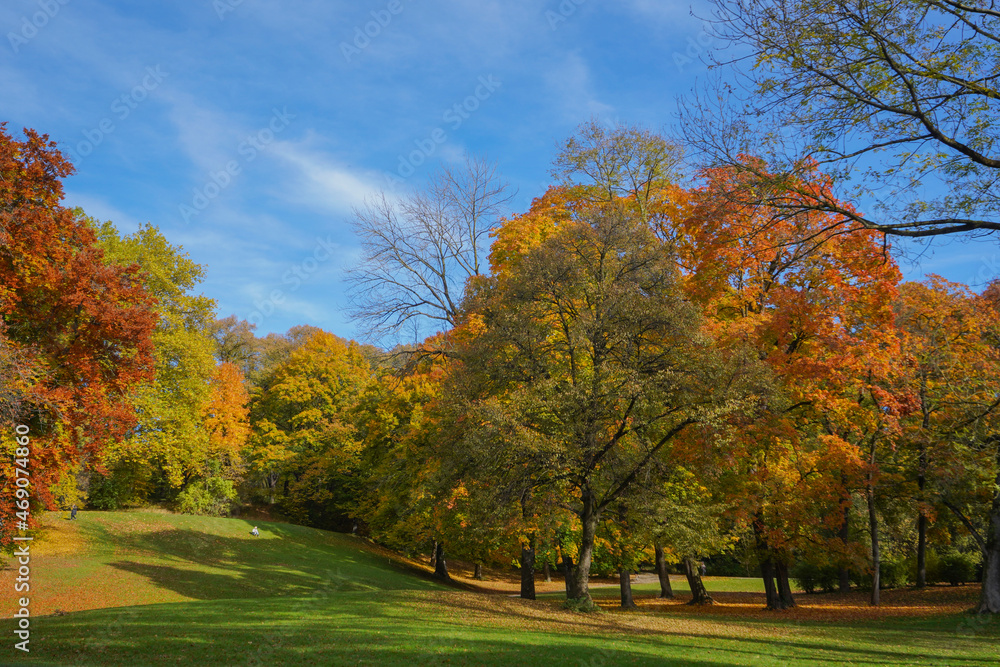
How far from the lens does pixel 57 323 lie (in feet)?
45.5

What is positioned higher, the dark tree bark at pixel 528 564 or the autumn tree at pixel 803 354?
the autumn tree at pixel 803 354

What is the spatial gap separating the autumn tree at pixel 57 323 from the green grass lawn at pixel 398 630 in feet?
11.5

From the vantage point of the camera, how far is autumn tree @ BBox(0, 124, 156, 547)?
1241 centimetres

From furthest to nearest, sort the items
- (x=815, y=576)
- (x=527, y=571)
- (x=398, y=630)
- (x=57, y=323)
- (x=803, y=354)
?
(x=815, y=576)
(x=527, y=571)
(x=803, y=354)
(x=57, y=323)
(x=398, y=630)

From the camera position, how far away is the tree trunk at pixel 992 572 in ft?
53.2

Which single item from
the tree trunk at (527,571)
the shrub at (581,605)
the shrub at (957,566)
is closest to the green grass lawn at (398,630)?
the shrub at (581,605)

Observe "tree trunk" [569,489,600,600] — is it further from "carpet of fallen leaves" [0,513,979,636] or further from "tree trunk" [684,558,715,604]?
"tree trunk" [684,558,715,604]

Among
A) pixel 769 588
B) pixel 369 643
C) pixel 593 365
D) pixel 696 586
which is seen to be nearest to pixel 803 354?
pixel 593 365

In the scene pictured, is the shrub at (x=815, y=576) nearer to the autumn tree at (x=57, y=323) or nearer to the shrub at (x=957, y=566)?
the shrub at (x=957, y=566)

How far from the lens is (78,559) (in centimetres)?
2167

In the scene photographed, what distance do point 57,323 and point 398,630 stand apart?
1065 centimetres

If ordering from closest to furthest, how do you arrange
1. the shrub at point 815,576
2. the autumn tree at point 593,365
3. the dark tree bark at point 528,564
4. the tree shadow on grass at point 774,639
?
the tree shadow on grass at point 774,639 → the autumn tree at point 593,365 → the dark tree bark at point 528,564 → the shrub at point 815,576

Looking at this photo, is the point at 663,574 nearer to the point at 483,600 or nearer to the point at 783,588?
the point at 783,588

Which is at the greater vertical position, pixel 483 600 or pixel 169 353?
pixel 169 353
